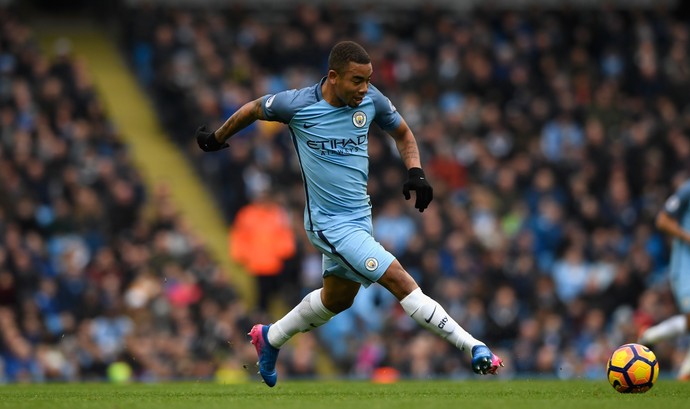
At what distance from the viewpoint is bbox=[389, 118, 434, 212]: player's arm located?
9883mm

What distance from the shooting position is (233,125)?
1033 centimetres

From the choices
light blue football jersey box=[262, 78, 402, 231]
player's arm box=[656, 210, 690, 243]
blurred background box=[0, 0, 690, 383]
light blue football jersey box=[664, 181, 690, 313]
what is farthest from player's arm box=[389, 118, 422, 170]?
blurred background box=[0, 0, 690, 383]

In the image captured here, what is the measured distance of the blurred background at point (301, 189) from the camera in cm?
1758

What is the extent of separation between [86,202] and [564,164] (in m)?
7.38

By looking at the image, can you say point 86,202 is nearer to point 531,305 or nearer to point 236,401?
point 531,305

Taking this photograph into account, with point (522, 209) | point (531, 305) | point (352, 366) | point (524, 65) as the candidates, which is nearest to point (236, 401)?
point (352, 366)

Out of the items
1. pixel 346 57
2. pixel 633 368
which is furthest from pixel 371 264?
pixel 633 368

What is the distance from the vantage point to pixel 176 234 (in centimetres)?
1894

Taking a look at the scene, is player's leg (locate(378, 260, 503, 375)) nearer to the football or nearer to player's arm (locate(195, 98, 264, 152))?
the football

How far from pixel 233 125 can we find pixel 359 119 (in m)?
0.98

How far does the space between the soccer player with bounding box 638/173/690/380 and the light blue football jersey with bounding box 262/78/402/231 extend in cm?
395

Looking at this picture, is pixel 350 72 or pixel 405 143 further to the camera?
pixel 405 143

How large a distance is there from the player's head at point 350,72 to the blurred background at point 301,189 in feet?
23.2

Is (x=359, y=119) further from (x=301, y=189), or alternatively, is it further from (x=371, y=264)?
(x=301, y=189)
